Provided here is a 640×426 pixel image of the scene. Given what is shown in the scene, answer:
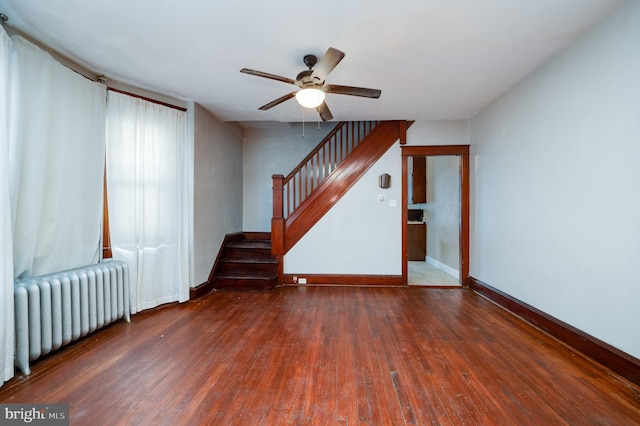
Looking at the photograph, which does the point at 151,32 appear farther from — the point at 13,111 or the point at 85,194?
the point at 85,194

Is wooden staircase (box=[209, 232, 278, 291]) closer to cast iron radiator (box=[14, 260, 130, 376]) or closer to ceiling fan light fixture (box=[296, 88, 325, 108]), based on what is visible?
cast iron radiator (box=[14, 260, 130, 376])

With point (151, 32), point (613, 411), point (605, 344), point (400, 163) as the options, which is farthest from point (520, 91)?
point (151, 32)

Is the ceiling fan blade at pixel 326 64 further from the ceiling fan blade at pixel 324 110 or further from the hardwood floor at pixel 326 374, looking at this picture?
the hardwood floor at pixel 326 374

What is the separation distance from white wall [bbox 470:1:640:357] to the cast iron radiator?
4.52m

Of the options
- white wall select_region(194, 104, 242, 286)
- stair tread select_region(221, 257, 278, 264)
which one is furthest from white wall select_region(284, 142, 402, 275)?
white wall select_region(194, 104, 242, 286)

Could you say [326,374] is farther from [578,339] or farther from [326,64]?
[326,64]

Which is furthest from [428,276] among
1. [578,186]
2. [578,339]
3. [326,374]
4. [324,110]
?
[324,110]

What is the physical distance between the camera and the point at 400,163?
15.0 ft

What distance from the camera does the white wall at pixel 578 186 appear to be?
197 centimetres

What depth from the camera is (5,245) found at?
1.92 meters

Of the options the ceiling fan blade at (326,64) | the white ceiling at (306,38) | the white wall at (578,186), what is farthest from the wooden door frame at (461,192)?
the ceiling fan blade at (326,64)

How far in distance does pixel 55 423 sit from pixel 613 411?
3441mm

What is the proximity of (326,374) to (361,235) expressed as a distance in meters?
2.79

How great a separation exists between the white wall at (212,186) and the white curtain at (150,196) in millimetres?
164
